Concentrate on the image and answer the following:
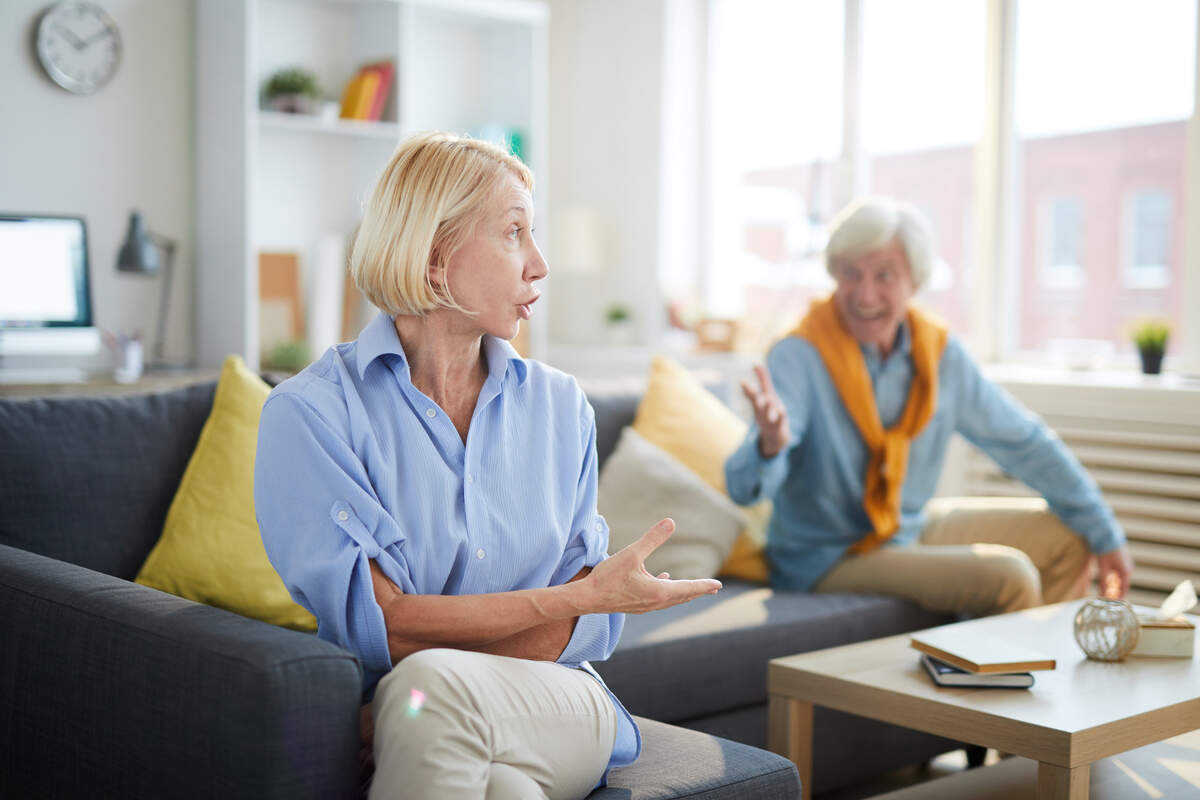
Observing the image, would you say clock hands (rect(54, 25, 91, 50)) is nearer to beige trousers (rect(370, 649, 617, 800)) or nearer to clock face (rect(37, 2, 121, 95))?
clock face (rect(37, 2, 121, 95))

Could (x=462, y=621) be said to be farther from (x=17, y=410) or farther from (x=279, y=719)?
(x=17, y=410)

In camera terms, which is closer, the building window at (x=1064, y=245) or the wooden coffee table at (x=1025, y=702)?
the wooden coffee table at (x=1025, y=702)

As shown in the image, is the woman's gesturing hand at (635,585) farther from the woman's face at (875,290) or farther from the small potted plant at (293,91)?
the small potted plant at (293,91)

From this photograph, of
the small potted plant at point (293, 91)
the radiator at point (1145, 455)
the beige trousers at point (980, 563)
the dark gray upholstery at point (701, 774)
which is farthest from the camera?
the small potted plant at point (293, 91)

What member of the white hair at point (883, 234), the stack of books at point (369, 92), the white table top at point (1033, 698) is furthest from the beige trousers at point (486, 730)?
the stack of books at point (369, 92)

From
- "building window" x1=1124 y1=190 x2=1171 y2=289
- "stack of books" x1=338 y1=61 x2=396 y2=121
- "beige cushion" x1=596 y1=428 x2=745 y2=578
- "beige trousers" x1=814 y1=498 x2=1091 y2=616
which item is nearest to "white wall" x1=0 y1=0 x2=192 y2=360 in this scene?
A: "stack of books" x1=338 y1=61 x2=396 y2=121

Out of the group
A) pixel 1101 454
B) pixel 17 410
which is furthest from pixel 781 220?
pixel 17 410

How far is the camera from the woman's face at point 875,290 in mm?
2723

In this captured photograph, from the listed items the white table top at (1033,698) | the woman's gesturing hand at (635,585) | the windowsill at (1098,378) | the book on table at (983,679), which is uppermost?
the windowsill at (1098,378)

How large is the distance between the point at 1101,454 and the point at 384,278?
2691 millimetres

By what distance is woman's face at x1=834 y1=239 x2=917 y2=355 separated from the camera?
2.72 m

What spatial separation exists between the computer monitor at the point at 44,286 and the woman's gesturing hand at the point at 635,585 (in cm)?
311

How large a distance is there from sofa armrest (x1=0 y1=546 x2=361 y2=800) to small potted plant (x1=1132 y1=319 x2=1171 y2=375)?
3037 millimetres

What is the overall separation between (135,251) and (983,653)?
3.19m
